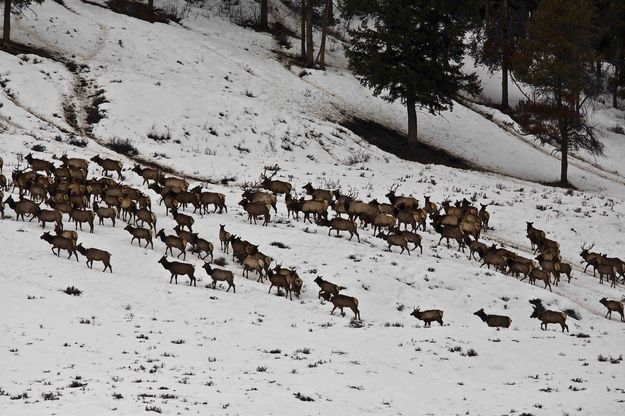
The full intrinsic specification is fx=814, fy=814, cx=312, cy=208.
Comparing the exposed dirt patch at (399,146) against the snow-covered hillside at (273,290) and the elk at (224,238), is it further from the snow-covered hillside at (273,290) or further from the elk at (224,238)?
the elk at (224,238)

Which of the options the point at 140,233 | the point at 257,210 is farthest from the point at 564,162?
the point at 140,233

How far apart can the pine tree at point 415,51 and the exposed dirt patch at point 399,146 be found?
114 cm

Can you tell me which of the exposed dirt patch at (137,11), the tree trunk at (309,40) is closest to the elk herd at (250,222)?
the tree trunk at (309,40)

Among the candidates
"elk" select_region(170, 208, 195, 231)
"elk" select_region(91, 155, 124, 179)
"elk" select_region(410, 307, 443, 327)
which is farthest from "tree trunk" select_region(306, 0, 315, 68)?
"elk" select_region(410, 307, 443, 327)

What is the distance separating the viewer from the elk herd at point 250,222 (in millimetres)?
21953

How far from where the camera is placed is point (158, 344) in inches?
651

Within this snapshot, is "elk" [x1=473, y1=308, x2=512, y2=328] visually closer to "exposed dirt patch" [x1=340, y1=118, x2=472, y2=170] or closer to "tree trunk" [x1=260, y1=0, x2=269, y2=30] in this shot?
"exposed dirt patch" [x1=340, y1=118, x2=472, y2=170]

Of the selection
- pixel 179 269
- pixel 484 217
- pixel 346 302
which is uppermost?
pixel 484 217

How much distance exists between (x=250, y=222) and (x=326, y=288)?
21.0 ft

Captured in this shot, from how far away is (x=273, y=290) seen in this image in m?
22.5

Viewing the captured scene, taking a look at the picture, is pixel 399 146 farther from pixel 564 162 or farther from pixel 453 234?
pixel 453 234

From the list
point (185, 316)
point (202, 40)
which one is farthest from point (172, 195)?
point (202, 40)

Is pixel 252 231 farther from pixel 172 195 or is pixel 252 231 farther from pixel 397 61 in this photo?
pixel 397 61

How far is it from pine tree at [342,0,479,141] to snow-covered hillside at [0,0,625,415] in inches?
158
